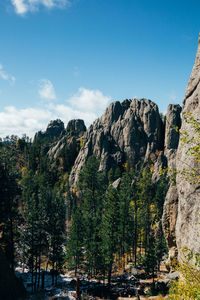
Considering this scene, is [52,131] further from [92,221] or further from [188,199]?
[188,199]

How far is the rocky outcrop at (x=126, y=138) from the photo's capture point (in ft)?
308

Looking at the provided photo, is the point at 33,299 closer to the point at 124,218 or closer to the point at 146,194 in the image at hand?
the point at 124,218

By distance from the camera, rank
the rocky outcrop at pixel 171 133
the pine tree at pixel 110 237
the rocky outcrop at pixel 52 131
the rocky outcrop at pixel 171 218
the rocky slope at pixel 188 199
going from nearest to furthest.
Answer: the rocky slope at pixel 188 199, the rocky outcrop at pixel 171 218, the pine tree at pixel 110 237, the rocky outcrop at pixel 171 133, the rocky outcrop at pixel 52 131

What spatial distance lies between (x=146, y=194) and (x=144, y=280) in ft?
52.6

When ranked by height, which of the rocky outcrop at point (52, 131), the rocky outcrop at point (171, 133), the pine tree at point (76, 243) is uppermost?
the rocky outcrop at point (52, 131)

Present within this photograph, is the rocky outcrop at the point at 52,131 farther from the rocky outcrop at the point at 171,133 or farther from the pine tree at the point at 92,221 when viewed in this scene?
the pine tree at the point at 92,221

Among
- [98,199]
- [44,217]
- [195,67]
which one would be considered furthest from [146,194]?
[195,67]

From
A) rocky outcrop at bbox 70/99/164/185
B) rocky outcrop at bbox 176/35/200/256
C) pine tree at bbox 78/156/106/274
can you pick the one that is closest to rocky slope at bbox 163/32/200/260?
rocky outcrop at bbox 176/35/200/256

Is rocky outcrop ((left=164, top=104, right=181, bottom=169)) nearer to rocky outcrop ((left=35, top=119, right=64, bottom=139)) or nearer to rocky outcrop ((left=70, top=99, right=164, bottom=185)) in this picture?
rocky outcrop ((left=70, top=99, right=164, bottom=185))

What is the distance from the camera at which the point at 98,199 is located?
54.1m

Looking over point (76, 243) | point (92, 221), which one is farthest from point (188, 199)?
point (76, 243)

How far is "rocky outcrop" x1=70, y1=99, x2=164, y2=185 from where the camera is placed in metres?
93.8

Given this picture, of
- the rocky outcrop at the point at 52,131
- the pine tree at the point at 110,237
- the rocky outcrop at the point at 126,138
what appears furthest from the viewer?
the rocky outcrop at the point at 52,131

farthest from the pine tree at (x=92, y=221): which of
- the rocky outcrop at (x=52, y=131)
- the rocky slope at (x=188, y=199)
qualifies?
the rocky outcrop at (x=52, y=131)
